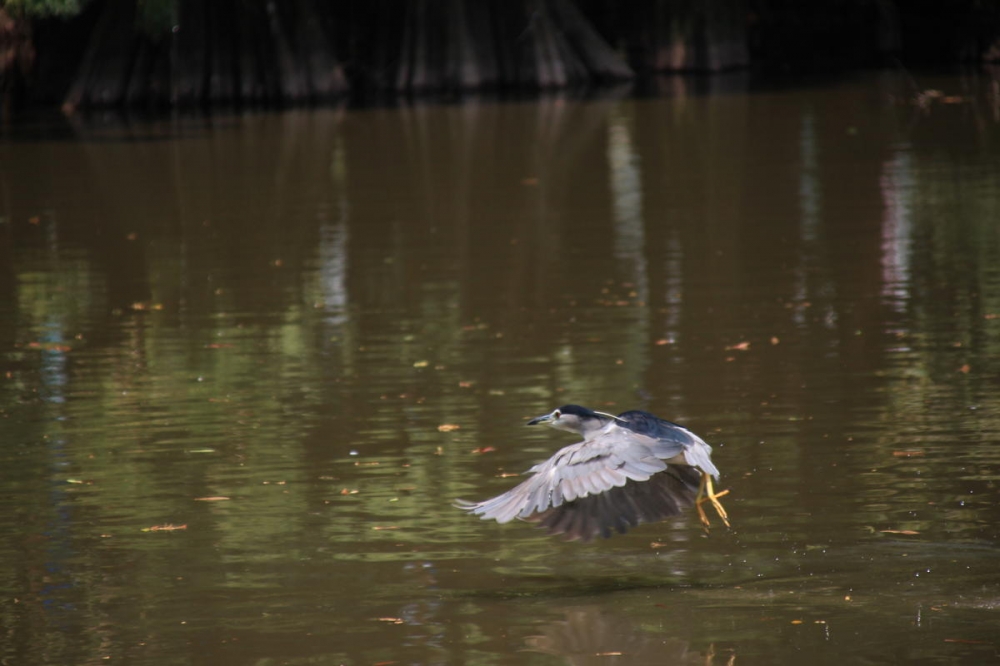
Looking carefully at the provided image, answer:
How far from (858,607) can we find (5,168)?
15.8 m

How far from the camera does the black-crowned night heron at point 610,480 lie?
5.26 meters

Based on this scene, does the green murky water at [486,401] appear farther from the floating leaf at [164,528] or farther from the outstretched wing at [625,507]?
the outstretched wing at [625,507]

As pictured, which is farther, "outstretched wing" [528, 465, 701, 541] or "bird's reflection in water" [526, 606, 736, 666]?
"outstretched wing" [528, 465, 701, 541]

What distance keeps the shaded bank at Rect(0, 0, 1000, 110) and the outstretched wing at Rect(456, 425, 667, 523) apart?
2070cm

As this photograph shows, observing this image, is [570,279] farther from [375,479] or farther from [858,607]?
[858,607]

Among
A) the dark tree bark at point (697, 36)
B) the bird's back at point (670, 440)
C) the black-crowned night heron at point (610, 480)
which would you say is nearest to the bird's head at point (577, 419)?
the black-crowned night heron at point (610, 480)

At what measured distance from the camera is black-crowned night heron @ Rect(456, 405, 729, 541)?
526 centimetres

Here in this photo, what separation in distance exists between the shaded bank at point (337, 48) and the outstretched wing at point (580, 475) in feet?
67.9

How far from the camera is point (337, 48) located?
31.6 meters

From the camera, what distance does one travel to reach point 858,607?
213 inches

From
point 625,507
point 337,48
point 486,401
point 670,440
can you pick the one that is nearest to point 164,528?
point 625,507

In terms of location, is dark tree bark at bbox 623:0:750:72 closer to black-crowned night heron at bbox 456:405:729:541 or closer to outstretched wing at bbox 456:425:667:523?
black-crowned night heron at bbox 456:405:729:541

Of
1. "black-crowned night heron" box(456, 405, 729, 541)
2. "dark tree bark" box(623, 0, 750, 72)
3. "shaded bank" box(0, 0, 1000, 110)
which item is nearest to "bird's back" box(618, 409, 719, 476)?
"black-crowned night heron" box(456, 405, 729, 541)

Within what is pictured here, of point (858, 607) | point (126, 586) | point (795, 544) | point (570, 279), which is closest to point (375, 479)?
point (126, 586)
